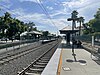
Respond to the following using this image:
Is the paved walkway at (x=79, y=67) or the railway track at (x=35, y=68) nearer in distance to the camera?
the paved walkway at (x=79, y=67)

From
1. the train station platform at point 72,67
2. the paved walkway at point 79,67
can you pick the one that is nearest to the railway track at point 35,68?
the train station platform at point 72,67

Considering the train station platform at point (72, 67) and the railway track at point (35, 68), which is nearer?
the train station platform at point (72, 67)

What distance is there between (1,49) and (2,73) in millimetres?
13765

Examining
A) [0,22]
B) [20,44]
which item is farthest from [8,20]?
[20,44]

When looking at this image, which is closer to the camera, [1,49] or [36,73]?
[36,73]

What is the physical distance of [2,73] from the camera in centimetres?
1259

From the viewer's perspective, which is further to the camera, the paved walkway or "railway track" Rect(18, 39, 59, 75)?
"railway track" Rect(18, 39, 59, 75)

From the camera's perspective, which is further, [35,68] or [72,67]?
[35,68]

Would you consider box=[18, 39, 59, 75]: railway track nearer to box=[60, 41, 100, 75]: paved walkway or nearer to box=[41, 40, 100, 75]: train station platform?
box=[41, 40, 100, 75]: train station platform

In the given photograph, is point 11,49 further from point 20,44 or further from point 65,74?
point 65,74

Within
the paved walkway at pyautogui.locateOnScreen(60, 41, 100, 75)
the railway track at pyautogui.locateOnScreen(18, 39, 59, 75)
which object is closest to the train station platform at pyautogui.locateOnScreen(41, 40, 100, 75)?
the paved walkway at pyautogui.locateOnScreen(60, 41, 100, 75)

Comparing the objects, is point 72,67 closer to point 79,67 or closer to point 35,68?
point 79,67

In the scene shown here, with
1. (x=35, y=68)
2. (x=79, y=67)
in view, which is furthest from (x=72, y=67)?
(x=35, y=68)

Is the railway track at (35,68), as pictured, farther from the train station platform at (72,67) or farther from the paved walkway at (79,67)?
the paved walkway at (79,67)
